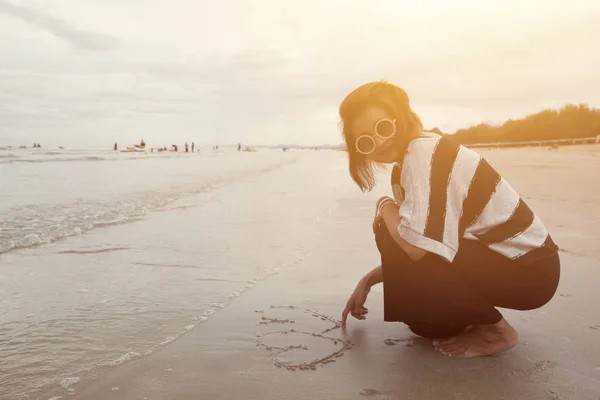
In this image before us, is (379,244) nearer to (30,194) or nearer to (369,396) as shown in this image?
(369,396)

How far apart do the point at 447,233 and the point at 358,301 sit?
32.0 inches

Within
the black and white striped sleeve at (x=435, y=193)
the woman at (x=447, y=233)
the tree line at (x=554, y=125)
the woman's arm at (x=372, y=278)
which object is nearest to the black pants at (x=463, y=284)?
the woman at (x=447, y=233)

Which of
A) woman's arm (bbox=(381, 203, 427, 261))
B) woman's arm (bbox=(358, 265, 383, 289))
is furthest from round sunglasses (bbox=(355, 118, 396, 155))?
woman's arm (bbox=(358, 265, 383, 289))

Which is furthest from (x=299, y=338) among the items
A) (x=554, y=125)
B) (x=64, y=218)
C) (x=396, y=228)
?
(x=554, y=125)

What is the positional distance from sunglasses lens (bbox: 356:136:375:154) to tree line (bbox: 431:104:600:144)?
53474mm

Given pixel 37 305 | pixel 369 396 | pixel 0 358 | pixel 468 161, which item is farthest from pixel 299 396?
pixel 37 305

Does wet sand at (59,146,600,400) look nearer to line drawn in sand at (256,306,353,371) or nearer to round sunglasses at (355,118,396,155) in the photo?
line drawn in sand at (256,306,353,371)

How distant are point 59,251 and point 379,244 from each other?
152 inches

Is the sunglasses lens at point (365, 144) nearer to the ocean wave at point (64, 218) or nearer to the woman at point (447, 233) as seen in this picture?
the woman at point (447, 233)

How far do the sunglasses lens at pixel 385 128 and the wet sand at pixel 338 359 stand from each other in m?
1.03

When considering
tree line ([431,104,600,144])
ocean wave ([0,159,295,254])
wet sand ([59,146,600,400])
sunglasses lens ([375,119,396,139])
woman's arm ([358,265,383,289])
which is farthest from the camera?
tree line ([431,104,600,144])

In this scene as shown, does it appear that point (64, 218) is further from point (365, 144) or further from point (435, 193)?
point (435, 193)

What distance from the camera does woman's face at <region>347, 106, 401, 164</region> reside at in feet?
7.33

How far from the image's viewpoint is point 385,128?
7.32 ft
